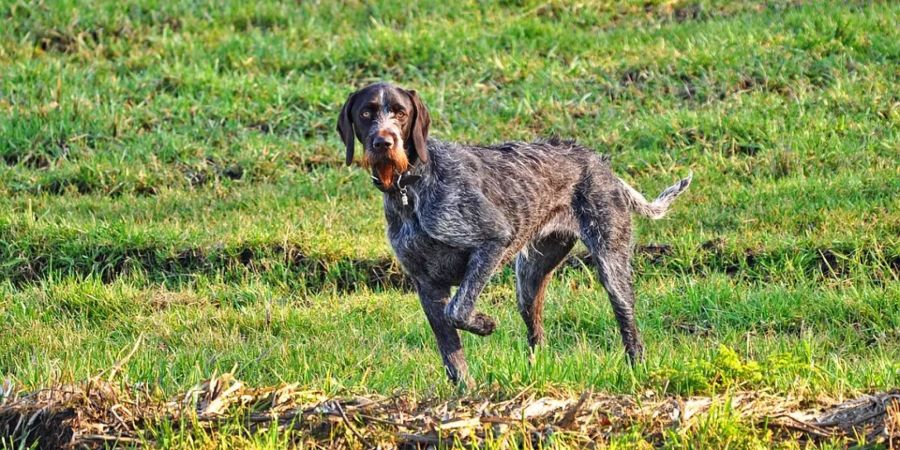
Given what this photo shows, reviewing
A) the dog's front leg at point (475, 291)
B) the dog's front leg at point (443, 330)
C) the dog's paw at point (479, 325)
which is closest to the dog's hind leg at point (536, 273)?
the dog's front leg at point (475, 291)

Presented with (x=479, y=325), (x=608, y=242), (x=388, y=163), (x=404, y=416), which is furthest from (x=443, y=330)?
(x=404, y=416)

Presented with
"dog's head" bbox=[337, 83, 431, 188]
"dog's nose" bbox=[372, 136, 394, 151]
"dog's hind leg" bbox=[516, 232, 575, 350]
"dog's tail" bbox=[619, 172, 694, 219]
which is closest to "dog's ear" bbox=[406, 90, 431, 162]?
"dog's head" bbox=[337, 83, 431, 188]

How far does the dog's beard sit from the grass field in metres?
1.00

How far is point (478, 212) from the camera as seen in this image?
305 inches

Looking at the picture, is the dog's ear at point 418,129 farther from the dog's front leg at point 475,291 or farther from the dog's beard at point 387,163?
the dog's front leg at point 475,291

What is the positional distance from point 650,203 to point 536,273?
1006 mm

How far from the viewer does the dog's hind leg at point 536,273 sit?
8484mm

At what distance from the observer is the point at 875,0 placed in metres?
14.8

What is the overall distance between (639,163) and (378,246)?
280 cm

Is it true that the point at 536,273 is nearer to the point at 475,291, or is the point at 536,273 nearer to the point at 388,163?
the point at 475,291

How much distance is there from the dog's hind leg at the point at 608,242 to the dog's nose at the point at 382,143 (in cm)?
158

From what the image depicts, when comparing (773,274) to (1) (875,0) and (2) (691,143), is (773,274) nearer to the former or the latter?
(2) (691,143)

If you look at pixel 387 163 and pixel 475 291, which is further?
pixel 475 291

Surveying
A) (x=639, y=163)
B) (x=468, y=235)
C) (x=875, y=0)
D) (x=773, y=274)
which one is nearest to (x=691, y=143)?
(x=639, y=163)
